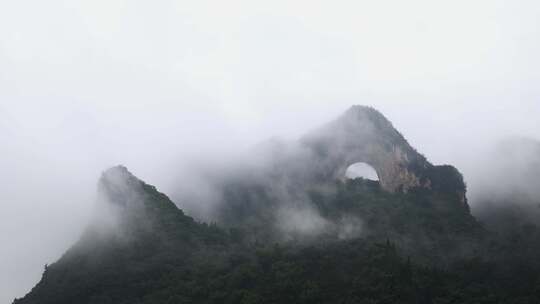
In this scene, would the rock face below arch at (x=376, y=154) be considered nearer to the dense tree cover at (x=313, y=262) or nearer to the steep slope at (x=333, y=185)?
the steep slope at (x=333, y=185)

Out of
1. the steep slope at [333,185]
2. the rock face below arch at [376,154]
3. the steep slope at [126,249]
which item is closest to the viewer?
the steep slope at [126,249]

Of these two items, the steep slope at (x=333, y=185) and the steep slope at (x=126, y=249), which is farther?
the steep slope at (x=333, y=185)

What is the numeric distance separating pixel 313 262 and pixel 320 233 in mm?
9279

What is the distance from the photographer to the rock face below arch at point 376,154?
70625mm

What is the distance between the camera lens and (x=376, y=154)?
72.5 metres

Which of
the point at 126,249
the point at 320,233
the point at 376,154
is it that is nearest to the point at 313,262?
the point at 320,233

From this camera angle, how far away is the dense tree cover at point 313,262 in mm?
50375

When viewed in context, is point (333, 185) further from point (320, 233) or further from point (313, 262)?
point (313, 262)

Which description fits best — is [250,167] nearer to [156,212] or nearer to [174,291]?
[156,212]

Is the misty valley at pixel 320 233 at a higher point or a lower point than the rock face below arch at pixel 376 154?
lower

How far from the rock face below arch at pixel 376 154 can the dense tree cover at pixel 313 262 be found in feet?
5.65

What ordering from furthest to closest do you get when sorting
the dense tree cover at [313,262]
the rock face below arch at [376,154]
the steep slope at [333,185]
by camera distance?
the rock face below arch at [376,154]
the steep slope at [333,185]
the dense tree cover at [313,262]

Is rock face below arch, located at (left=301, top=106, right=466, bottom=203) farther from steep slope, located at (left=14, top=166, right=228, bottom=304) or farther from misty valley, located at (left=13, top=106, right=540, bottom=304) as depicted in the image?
steep slope, located at (left=14, top=166, right=228, bottom=304)

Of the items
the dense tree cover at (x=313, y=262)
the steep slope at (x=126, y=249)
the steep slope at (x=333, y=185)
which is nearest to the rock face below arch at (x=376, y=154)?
the steep slope at (x=333, y=185)
